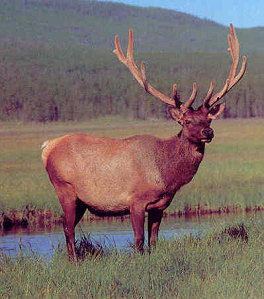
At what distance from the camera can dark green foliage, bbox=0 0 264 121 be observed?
282 ft

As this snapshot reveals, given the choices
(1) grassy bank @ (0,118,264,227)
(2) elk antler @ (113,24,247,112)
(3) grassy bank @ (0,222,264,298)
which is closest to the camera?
(3) grassy bank @ (0,222,264,298)

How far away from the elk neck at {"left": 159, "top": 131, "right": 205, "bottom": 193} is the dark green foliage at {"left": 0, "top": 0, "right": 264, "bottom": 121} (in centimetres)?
5946

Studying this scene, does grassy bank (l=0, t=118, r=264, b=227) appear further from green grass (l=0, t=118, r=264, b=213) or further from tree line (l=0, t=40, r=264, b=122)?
tree line (l=0, t=40, r=264, b=122)

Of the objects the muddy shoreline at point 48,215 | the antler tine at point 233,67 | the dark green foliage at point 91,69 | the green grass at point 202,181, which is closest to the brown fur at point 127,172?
the antler tine at point 233,67

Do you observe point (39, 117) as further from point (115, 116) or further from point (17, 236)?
point (17, 236)

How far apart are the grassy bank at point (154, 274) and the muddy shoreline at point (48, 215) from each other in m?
5.97

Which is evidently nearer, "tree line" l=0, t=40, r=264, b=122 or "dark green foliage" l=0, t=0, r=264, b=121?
"tree line" l=0, t=40, r=264, b=122

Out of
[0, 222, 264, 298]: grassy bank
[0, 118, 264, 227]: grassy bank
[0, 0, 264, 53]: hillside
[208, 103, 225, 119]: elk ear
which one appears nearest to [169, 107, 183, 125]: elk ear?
[208, 103, 225, 119]: elk ear

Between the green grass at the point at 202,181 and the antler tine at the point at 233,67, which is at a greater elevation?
the antler tine at the point at 233,67

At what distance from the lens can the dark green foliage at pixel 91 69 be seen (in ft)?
282

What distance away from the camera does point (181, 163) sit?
28.8 ft

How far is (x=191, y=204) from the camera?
52.4 ft

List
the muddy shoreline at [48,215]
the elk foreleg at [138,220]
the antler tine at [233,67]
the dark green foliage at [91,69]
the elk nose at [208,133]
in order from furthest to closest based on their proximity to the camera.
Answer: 1. the dark green foliage at [91,69]
2. the muddy shoreline at [48,215]
3. the antler tine at [233,67]
4. the elk foreleg at [138,220]
5. the elk nose at [208,133]

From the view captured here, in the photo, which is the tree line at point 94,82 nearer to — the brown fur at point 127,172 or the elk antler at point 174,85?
the elk antler at point 174,85
